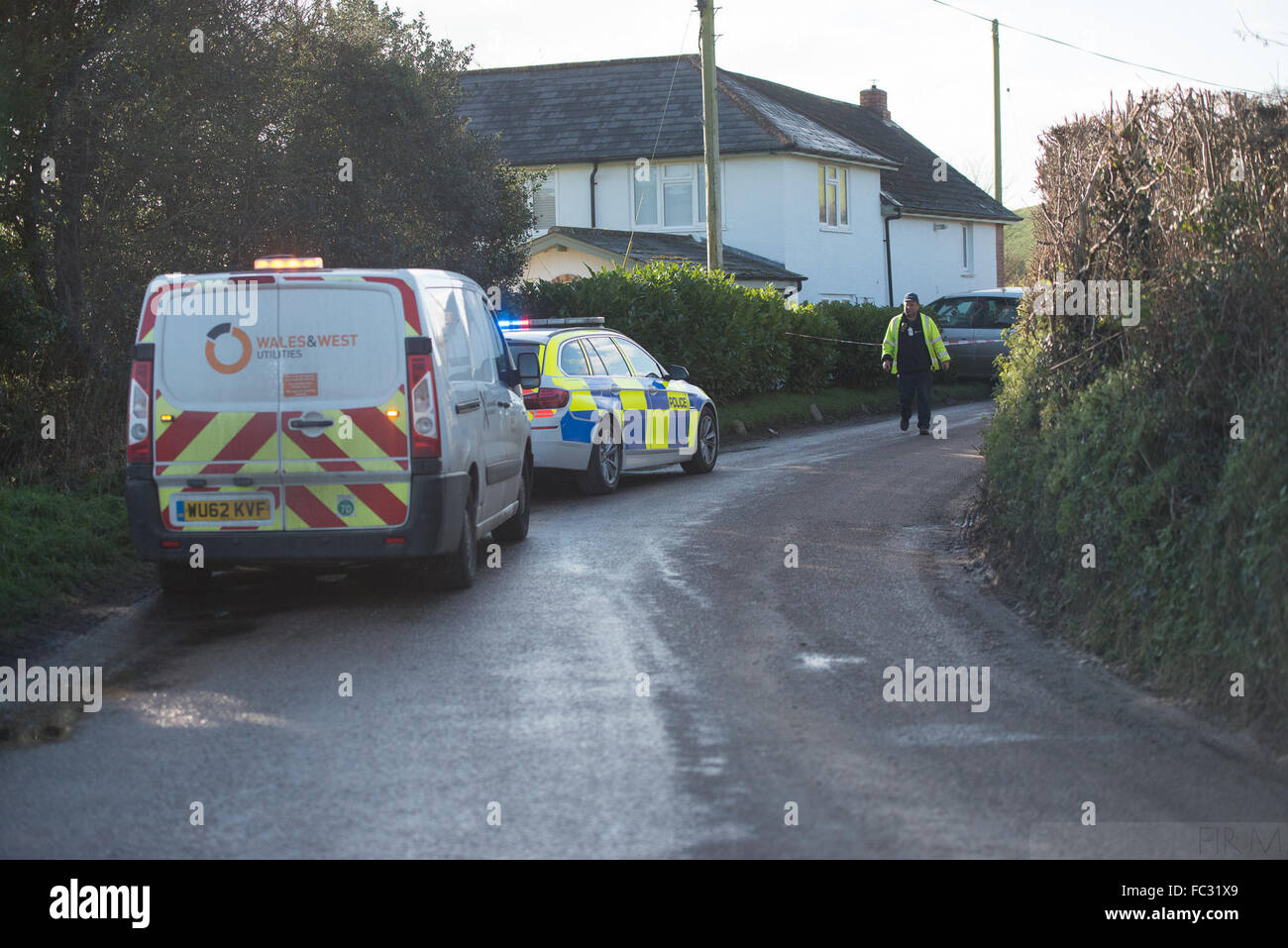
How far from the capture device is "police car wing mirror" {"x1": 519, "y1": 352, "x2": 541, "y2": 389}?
526 inches

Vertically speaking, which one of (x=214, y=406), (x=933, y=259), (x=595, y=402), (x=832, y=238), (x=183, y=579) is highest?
(x=832, y=238)

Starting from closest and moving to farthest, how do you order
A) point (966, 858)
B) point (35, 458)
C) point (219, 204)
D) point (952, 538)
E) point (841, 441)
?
point (966, 858), point (952, 538), point (35, 458), point (219, 204), point (841, 441)

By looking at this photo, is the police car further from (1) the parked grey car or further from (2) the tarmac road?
(1) the parked grey car

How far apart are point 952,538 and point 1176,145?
4125 millimetres

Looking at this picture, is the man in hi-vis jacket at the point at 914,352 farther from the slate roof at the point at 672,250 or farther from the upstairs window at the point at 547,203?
the upstairs window at the point at 547,203

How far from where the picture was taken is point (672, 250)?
3628 centimetres

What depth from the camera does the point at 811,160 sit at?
4125 centimetres

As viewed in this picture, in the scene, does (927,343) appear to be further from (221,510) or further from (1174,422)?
(221,510)

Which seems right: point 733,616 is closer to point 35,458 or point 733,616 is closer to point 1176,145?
point 1176,145

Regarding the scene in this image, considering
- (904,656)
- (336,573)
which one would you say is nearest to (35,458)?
(336,573)

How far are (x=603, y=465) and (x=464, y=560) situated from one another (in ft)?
17.9

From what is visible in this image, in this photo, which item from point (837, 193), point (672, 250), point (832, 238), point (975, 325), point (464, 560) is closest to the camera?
point (464, 560)

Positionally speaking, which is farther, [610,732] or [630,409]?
[630,409]

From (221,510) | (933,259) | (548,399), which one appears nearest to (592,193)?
(933,259)
